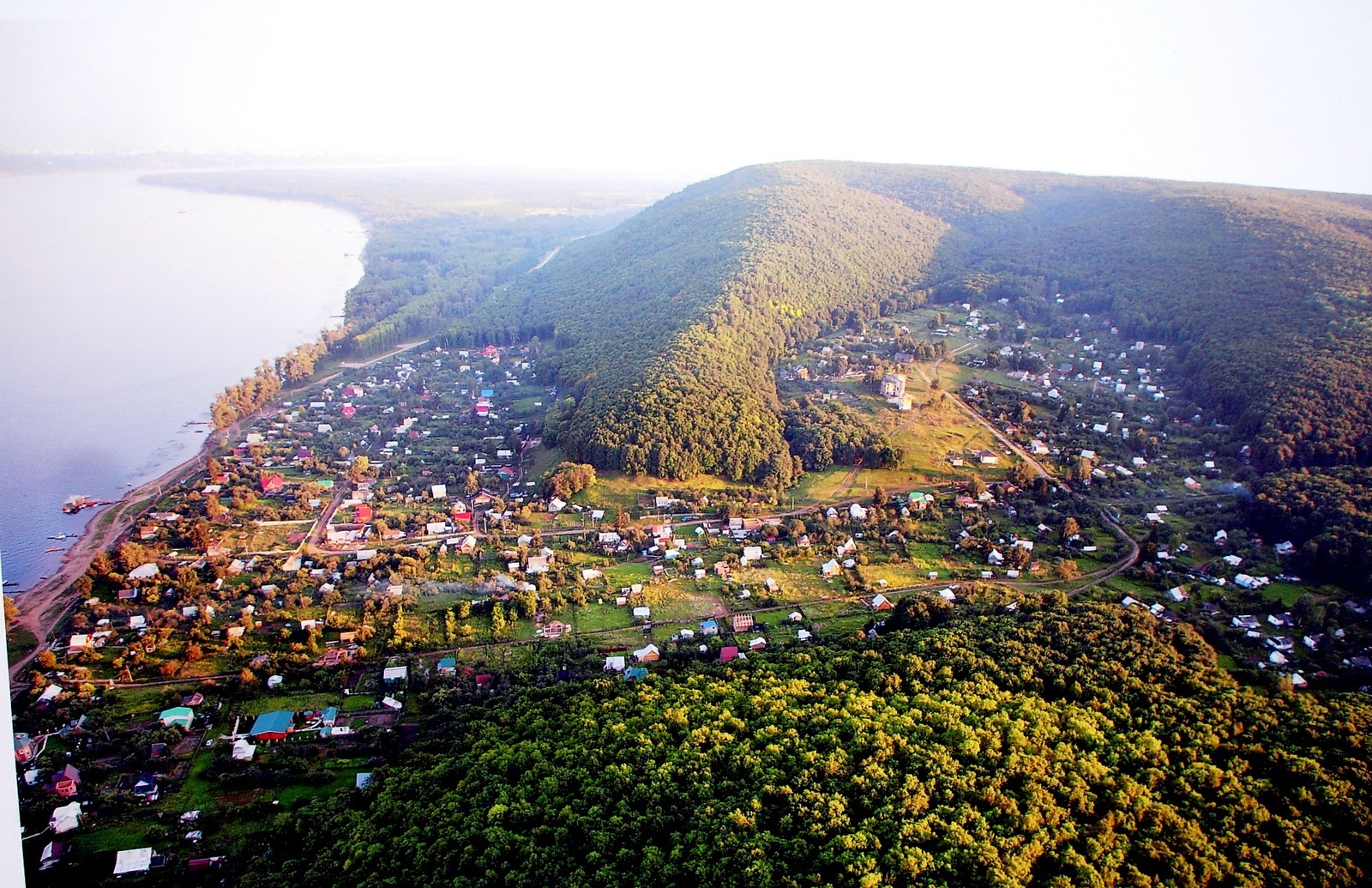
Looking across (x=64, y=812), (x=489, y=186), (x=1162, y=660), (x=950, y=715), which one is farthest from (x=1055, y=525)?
(x=489, y=186)

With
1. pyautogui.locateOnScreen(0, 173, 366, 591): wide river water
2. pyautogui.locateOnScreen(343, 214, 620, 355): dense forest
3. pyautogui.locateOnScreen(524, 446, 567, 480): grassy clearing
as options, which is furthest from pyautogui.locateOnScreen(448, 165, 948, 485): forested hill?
pyautogui.locateOnScreen(0, 173, 366, 591): wide river water

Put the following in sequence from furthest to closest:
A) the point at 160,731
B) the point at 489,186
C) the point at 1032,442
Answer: the point at 489,186 → the point at 1032,442 → the point at 160,731

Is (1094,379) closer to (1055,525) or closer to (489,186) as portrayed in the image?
(1055,525)

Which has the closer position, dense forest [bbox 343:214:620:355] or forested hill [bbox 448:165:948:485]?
forested hill [bbox 448:165:948:485]

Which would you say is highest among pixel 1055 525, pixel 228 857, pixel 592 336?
pixel 592 336

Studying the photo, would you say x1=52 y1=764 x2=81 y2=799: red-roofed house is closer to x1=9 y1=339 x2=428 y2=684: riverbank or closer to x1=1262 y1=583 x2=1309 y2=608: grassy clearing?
x1=9 y1=339 x2=428 y2=684: riverbank

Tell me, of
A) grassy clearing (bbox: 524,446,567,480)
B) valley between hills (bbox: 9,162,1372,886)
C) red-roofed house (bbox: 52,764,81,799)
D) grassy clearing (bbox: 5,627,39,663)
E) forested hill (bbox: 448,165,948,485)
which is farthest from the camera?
grassy clearing (bbox: 524,446,567,480)
